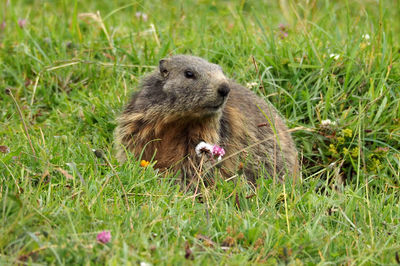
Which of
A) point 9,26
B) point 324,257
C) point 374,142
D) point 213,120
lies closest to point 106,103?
point 213,120

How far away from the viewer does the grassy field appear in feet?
10.7

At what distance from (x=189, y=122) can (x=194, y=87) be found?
0.33 metres

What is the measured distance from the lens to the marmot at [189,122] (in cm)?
442

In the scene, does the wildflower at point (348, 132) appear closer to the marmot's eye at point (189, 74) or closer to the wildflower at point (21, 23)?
the marmot's eye at point (189, 74)

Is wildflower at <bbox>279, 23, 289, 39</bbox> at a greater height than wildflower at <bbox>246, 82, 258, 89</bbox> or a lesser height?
greater

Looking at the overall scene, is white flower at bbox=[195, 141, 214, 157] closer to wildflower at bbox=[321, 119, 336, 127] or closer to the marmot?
the marmot

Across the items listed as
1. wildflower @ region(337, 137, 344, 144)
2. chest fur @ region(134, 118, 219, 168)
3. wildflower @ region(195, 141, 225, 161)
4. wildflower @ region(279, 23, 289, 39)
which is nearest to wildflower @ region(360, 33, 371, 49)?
wildflower @ region(279, 23, 289, 39)

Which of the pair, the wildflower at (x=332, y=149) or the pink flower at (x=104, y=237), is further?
the wildflower at (x=332, y=149)

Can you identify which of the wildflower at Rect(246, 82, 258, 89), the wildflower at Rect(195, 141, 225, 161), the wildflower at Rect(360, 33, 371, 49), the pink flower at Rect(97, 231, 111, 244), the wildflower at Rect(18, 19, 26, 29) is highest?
the wildflower at Rect(18, 19, 26, 29)

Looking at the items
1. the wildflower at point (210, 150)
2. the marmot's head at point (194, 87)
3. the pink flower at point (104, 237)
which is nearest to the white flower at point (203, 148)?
the wildflower at point (210, 150)

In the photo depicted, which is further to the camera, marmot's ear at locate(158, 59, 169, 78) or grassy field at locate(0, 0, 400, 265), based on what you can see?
marmot's ear at locate(158, 59, 169, 78)

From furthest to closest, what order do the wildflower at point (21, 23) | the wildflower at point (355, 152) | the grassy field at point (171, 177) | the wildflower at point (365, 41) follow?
1. the wildflower at point (21, 23)
2. the wildflower at point (365, 41)
3. the wildflower at point (355, 152)
4. the grassy field at point (171, 177)

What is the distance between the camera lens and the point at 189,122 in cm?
464

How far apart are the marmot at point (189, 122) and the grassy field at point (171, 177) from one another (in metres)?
0.25
